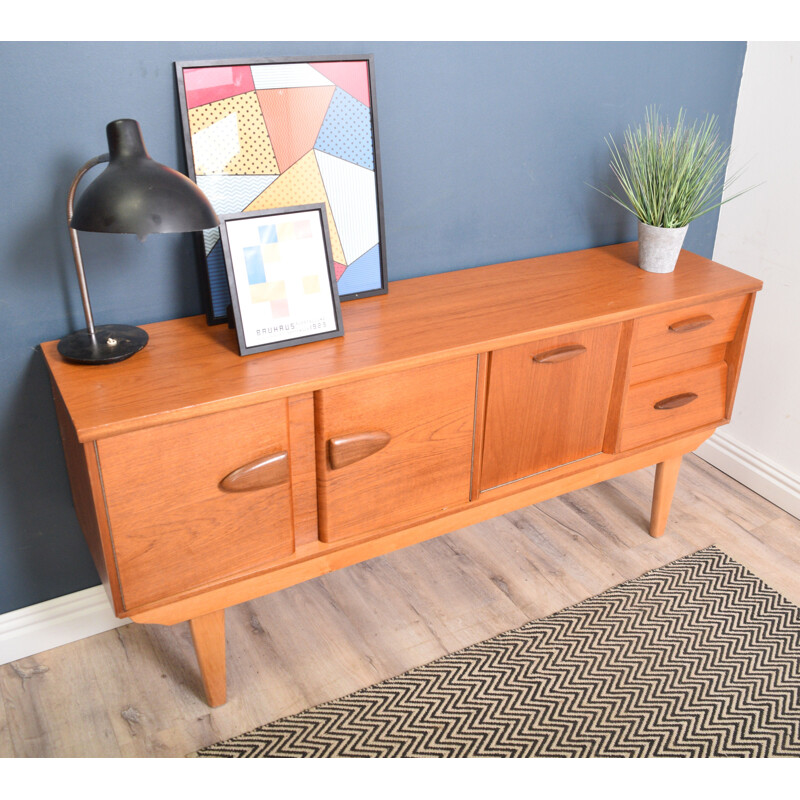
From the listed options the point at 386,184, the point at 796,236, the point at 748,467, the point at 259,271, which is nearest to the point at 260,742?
the point at 259,271

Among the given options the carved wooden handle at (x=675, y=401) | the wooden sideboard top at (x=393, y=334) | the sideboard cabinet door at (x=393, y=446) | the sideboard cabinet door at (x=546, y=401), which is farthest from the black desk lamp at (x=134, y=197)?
the carved wooden handle at (x=675, y=401)

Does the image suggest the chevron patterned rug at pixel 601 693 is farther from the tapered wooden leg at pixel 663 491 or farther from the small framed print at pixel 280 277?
the small framed print at pixel 280 277

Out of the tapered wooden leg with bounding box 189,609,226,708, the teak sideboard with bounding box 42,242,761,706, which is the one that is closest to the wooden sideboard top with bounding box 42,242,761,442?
the teak sideboard with bounding box 42,242,761,706

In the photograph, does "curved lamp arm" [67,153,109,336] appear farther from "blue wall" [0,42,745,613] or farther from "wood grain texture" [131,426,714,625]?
"wood grain texture" [131,426,714,625]

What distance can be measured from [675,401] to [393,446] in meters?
0.79

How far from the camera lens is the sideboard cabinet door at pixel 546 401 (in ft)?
5.36

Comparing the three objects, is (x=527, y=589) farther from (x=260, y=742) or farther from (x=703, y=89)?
(x=703, y=89)

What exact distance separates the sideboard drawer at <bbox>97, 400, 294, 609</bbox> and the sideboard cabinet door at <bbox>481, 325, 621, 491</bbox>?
468mm

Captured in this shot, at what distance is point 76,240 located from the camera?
4.55ft

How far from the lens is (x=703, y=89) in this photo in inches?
83.1

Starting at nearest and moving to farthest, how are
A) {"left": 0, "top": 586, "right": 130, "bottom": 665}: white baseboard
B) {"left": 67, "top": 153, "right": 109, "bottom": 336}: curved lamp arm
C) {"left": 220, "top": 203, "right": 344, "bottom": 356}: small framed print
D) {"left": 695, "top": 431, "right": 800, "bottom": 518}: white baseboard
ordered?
{"left": 67, "top": 153, "right": 109, "bottom": 336}: curved lamp arm
{"left": 220, "top": 203, "right": 344, "bottom": 356}: small framed print
{"left": 0, "top": 586, "right": 130, "bottom": 665}: white baseboard
{"left": 695, "top": 431, "right": 800, "bottom": 518}: white baseboard

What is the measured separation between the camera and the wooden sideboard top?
1321 millimetres

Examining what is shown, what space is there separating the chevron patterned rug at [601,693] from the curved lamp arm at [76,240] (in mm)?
871

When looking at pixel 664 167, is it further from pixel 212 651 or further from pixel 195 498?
pixel 212 651
